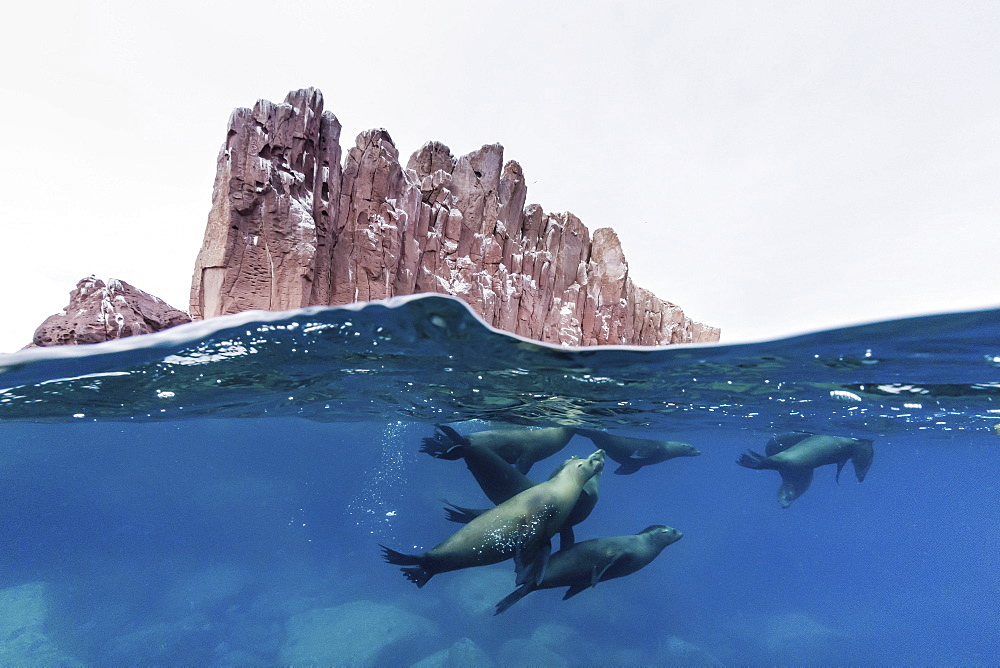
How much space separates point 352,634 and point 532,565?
1019cm

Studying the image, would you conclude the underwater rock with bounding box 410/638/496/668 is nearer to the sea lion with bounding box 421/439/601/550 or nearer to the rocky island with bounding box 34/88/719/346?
the sea lion with bounding box 421/439/601/550

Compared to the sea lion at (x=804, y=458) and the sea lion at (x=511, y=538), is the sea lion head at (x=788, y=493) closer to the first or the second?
the sea lion at (x=804, y=458)

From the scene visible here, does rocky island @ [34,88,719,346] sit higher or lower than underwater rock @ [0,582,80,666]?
higher

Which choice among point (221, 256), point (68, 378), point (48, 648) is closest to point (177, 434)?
point (48, 648)

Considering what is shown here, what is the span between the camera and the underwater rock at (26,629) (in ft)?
43.5

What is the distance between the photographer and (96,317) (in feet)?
28.0

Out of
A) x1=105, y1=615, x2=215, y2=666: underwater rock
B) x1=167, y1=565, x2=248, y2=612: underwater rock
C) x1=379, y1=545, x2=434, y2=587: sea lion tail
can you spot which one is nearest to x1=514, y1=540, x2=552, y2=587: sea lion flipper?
x1=379, y1=545, x2=434, y2=587: sea lion tail

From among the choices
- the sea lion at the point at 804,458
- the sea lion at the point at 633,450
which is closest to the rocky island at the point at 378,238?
the sea lion at the point at 633,450

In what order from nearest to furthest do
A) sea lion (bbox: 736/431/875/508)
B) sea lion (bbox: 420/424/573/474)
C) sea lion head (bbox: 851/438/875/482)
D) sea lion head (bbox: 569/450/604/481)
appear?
sea lion (bbox: 420/424/573/474) → sea lion head (bbox: 569/450/604/481) → sea lion (bbox: 736/431/875/508) → sea lion head (bbox: 851/438/875/482)

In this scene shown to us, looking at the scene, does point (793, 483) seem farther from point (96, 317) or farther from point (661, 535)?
point (96, 317)

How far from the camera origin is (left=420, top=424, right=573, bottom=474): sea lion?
7734 millimetres

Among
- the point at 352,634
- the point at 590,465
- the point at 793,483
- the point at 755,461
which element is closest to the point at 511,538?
the point at 590,465

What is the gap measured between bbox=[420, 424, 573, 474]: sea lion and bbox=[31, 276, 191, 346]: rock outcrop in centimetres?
634

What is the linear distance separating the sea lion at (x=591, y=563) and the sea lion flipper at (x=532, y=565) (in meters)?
0.08
